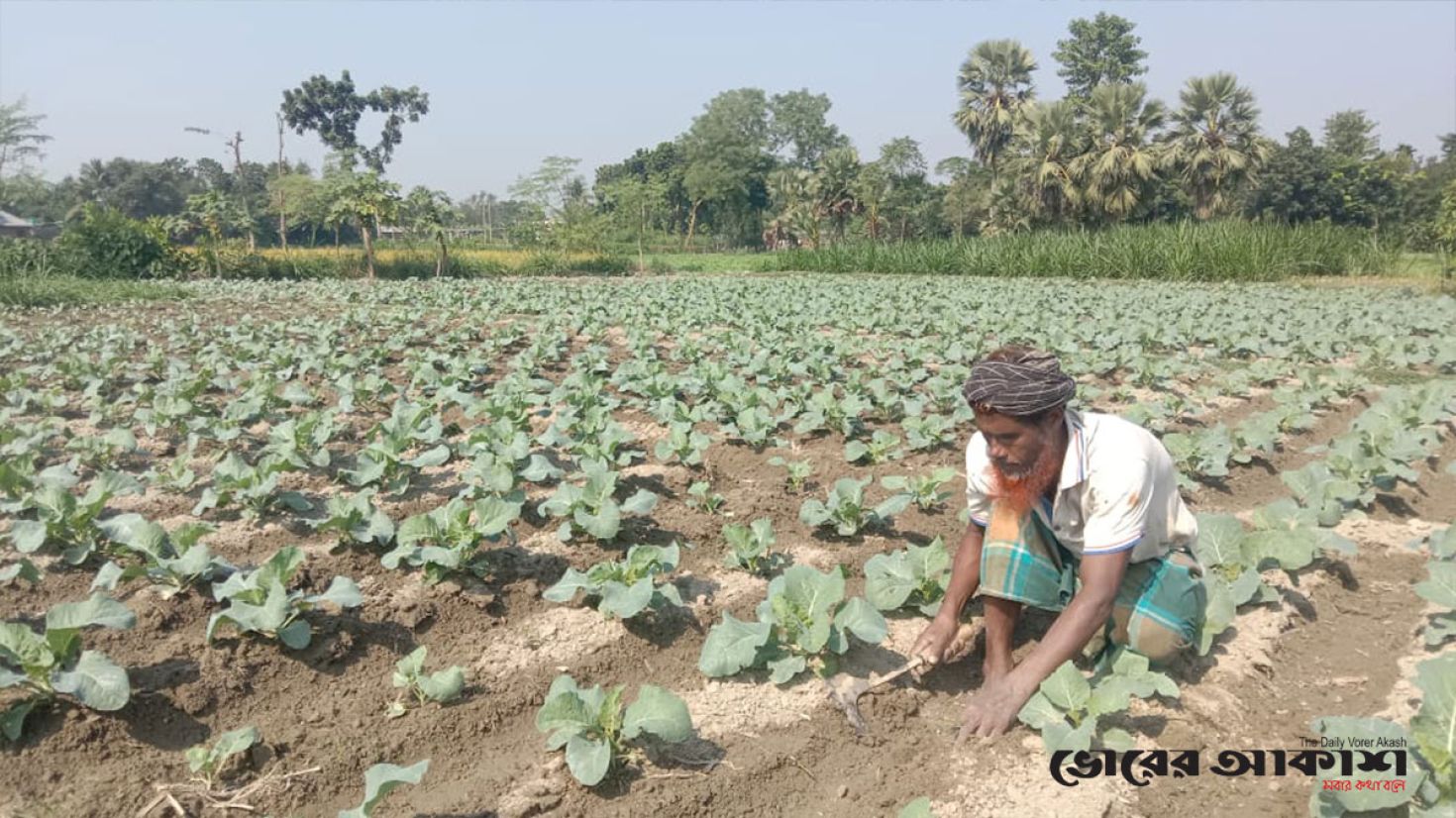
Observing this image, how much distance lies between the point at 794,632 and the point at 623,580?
0.69 metres

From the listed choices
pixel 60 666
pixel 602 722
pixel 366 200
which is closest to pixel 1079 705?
pixel 602 722

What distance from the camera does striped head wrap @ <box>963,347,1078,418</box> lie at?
2.25m

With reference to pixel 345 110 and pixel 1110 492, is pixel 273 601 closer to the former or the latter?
pixel 1110 492

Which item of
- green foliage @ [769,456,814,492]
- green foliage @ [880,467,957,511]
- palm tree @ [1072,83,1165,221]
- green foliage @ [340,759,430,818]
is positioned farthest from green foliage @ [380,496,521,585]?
palm tree @ [1072,83,1165,221]

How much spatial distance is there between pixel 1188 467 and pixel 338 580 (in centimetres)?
435

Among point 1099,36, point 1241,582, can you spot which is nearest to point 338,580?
point 1241,582

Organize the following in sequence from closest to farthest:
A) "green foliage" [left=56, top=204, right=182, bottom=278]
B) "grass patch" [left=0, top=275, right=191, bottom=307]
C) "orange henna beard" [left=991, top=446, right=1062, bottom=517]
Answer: "orange henna beard" [left=991, top=446, right=1062, bottom=517], "grass patch" [left=0, top=275, right=191, bottom=307], "green foliage" [left=56, top=204, right=182, bottom=278]

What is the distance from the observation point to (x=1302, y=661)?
117 inches

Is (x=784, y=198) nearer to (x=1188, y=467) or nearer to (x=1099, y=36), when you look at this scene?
(x=1099, y=36)

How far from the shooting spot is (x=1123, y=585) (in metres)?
2.62

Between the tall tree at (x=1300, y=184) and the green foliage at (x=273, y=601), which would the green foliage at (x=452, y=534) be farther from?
the tall tree at (x=1300, y=184)

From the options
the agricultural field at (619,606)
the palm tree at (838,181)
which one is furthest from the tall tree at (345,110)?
the agricultural field at (619,606)

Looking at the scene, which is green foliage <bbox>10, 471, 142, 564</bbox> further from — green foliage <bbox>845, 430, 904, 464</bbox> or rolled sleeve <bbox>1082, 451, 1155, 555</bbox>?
rolled sleeve <bbox>1082, 451, 1155, 555</bbox>

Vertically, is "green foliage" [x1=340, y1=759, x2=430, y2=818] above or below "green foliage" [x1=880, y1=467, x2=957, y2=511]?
below
